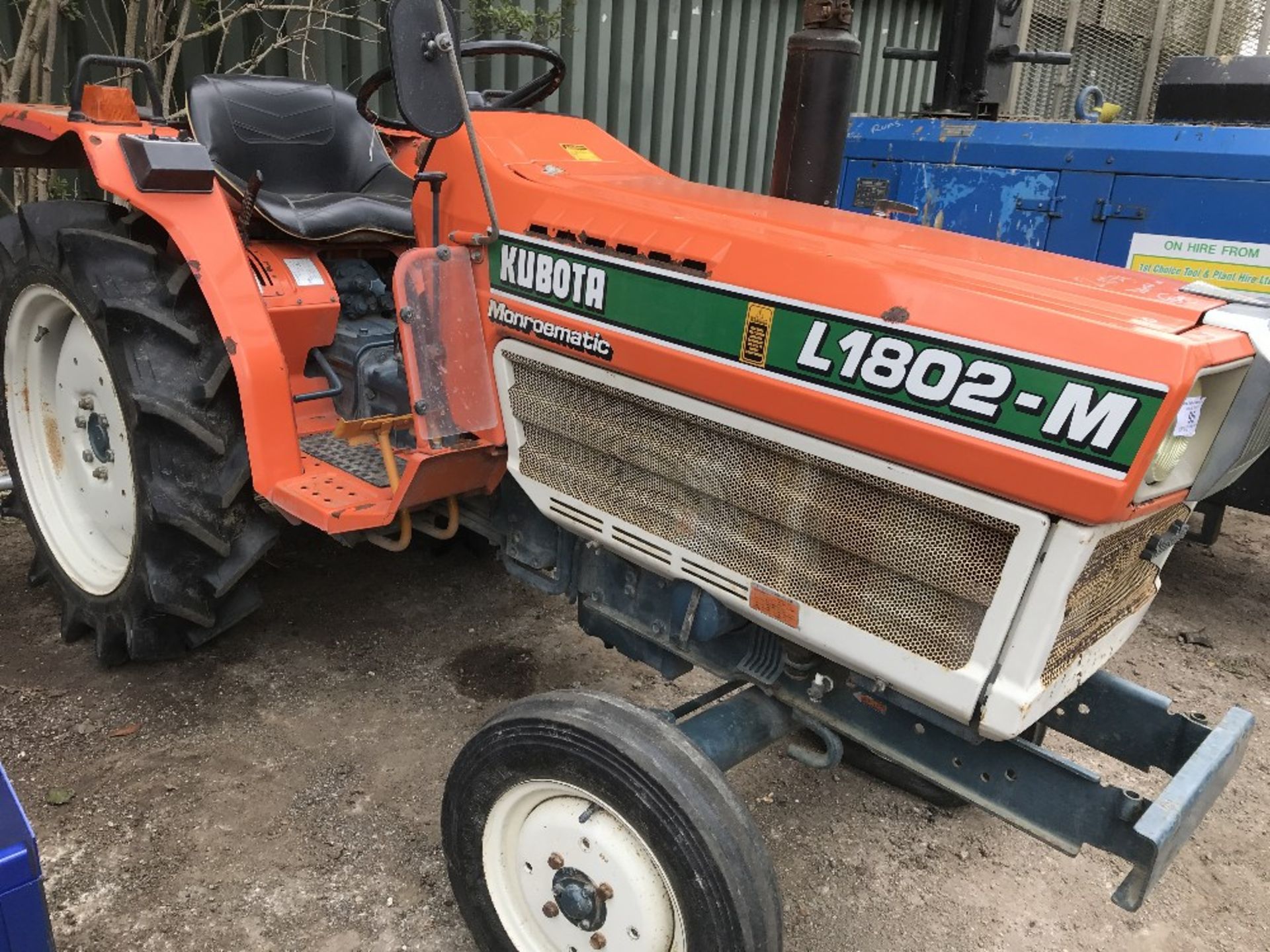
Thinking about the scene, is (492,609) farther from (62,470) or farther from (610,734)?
(610,734)

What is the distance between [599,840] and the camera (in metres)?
1.66

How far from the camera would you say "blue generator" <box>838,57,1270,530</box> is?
334 cm

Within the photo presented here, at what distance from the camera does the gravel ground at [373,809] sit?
2.05 m

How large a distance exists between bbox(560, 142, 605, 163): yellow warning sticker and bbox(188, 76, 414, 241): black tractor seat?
710mm

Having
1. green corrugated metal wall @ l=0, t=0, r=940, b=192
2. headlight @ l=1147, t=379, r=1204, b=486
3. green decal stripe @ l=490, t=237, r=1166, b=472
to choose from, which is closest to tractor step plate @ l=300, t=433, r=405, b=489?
green decal stripe @ l=490, t=237, r=1166, b=472

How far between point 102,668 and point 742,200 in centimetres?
208

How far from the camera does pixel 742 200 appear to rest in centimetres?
207

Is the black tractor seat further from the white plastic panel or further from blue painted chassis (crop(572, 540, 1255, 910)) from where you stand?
blue painted chassis (crop(572, 540, 1255, 910))

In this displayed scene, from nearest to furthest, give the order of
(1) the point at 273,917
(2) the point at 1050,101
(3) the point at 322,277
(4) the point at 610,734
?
(4) the point at 610,734, (1) the point at 273,917, (3) the point at 322,277, (2) the point at 1050,101

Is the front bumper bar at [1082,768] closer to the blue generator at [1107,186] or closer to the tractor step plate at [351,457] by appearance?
the tractor step plate at [351,457]

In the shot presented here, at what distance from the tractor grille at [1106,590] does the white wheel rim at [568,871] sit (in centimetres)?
70

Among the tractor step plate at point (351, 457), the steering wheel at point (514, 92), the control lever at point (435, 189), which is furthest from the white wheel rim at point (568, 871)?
the steering wheel at point (514, 92)

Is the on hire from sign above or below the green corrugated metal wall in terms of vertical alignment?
below

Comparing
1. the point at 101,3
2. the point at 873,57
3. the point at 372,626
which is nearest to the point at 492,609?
the point at 372,626
